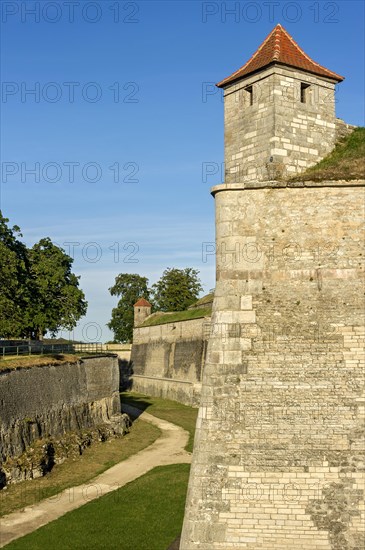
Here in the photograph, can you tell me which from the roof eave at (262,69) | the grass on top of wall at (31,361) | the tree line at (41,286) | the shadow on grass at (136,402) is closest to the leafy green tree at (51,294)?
the tree line at (41,286)

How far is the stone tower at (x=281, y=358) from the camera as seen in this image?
51.1 feet

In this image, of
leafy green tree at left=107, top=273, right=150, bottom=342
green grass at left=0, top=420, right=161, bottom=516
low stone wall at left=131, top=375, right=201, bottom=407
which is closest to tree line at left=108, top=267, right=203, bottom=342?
leafy green tree at left=107, top=273, right=150, bottom=342

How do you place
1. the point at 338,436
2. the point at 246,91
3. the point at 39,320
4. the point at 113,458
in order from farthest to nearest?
the point at 39,320 → the point at 113,458 → the point at 246,91 → the point at 338,436

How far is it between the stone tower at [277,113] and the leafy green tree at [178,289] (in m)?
69.4

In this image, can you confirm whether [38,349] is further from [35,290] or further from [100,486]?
[100,486]

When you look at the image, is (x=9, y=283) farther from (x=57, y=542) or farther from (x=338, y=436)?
(x=338, y=436)

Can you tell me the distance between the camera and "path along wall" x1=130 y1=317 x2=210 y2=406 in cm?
5294

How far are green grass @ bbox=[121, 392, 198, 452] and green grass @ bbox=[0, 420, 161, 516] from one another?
2382 mm

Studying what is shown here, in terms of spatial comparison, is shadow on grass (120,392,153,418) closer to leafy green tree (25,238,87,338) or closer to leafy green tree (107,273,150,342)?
leafy green tree (25,238,87,338)

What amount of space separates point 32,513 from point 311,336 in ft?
45.8

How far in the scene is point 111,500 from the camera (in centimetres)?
2536

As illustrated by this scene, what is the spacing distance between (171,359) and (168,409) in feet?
34.6

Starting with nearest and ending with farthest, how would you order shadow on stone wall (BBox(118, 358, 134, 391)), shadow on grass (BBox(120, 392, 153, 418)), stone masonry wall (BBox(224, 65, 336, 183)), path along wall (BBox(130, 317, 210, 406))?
stone masonry wall (BBox(224, 65, 336, 183))
shadow on grass (BBox(120, 392, 153, 418))
path along wall (BBox(130, 317, 210, 406))
shadow on stone wall (BBox(118, 358, 134, 391))

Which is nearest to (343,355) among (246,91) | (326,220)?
(326,220)
